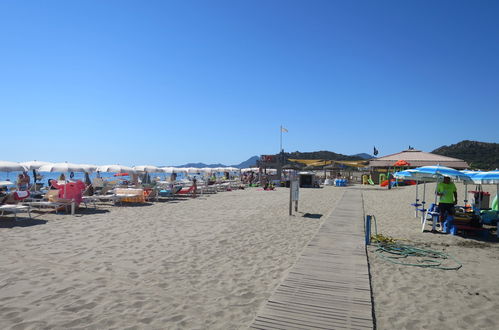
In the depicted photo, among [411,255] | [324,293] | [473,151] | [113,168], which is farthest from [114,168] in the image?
[473,151]

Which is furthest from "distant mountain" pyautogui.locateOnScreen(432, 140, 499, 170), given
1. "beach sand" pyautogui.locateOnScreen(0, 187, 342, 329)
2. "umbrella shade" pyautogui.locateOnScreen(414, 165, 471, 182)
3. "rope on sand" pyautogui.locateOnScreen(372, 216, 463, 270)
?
"beach sand" pyautogui.locateOnScreen(0, 187, 342, 329)

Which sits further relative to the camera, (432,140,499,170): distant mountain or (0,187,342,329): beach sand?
(432,140,499,170): distant mountain

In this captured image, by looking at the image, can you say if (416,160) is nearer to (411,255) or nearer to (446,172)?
(446,172)

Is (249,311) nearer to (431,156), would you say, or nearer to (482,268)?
(482,268)

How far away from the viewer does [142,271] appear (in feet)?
16.8

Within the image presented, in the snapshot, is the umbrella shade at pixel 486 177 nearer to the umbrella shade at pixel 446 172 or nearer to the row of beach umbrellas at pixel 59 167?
the umbrella shade at pixel 446 172

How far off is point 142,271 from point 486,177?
7988mm

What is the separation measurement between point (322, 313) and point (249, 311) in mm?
807

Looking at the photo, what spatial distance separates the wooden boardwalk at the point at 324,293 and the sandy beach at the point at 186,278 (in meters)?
0.18

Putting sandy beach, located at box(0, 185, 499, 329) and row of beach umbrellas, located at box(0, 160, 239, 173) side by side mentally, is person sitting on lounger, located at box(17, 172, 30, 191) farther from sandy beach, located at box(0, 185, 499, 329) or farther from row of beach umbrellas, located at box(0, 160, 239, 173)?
sandy beach, located at box(0, 185, 499, 329)

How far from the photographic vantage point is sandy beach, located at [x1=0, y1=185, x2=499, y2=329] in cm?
360

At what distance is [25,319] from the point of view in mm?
3445

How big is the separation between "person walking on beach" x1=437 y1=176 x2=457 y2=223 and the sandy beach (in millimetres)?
798

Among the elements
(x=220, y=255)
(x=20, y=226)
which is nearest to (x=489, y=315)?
(x=220, y=255)
